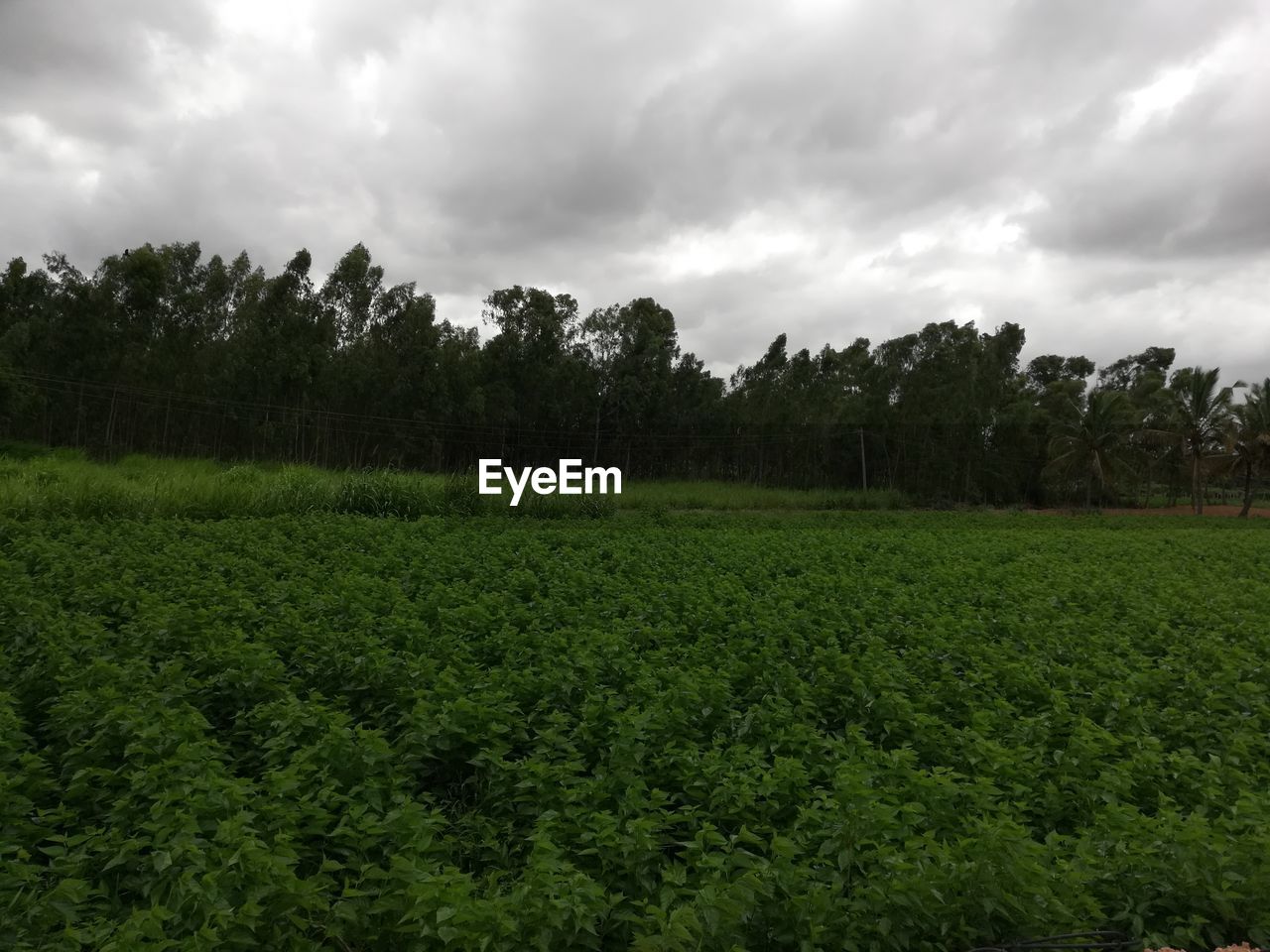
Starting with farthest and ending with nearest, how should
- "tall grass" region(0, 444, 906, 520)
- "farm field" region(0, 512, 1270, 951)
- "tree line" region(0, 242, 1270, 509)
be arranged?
"tree line" region(0, 242, 1270, 509)
"tall grass" region(0, 444, 906, 520)
"farm field" region(0, 512, 1270, 951)

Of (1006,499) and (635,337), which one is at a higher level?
(635,337)

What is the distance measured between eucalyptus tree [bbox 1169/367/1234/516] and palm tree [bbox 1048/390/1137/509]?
222 cm

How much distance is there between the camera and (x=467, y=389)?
37.1 m

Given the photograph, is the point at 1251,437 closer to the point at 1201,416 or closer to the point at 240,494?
the point at 1201,416

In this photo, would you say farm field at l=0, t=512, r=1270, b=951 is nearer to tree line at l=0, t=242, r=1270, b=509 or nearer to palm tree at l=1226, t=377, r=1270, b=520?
tree line at l=0, t=242, r=1270, b=509

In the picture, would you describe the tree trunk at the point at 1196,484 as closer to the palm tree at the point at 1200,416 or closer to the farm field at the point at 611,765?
the palm tree at the point at 1200,416

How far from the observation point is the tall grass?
626 inches

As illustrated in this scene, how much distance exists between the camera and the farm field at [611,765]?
9.64ft

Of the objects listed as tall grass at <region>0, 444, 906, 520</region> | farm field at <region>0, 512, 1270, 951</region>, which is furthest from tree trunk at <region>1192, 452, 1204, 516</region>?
farm field at <region>0, 512, 1270, 951</region>


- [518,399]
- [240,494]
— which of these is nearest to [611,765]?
[240,494]

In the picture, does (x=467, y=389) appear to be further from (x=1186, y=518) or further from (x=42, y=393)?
(x=1186, y=518)

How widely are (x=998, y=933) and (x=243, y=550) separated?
10952 millimetres

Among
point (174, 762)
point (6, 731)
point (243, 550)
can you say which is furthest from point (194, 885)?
point (243, 550)

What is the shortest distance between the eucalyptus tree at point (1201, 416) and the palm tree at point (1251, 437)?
2.10 feet
